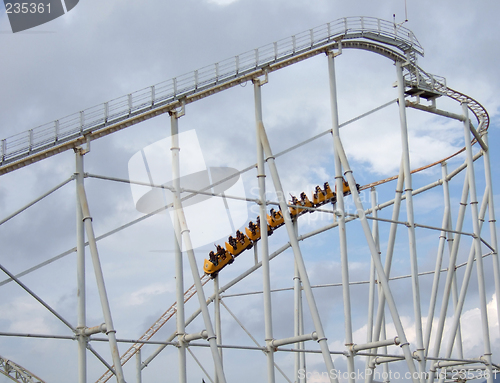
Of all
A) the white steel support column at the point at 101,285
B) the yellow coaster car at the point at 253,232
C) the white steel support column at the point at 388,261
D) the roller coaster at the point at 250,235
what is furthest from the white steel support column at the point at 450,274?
the white steel support column at the point at 101,285

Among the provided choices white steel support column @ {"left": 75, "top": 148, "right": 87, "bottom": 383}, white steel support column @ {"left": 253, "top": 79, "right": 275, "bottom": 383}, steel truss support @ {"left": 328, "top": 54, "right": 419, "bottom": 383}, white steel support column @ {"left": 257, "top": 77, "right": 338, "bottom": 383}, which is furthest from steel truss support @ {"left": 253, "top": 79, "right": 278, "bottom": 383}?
white steel support column @ {"left": 75, "top": 148, "right": 87, "bottom": 383}

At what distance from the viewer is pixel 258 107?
16656 mm

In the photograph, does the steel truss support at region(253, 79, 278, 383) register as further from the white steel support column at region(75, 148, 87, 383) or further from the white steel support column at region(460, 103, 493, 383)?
the white steel support column at region(460, 103, 493, 383)

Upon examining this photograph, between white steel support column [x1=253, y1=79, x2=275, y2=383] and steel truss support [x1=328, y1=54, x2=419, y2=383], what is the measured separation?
6.25 feet

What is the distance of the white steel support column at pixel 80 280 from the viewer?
12984 mm

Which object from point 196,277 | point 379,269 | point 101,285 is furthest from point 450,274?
point 101,285

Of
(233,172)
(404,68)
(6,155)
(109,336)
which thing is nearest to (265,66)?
(233,172)

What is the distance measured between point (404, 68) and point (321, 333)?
26.1ft

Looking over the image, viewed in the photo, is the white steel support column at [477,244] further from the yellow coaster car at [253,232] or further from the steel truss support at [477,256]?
the yellow coaster car at [253,232]

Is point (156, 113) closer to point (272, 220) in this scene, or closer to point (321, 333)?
point (321, 333)

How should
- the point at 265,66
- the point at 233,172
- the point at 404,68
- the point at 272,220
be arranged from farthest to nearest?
the point at 272,220
the point at 404,68
the point at 233,172
the point at 265,66

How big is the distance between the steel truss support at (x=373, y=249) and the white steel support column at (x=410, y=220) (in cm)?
47

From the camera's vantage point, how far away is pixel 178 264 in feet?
48.6

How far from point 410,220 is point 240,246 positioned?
709 cm
